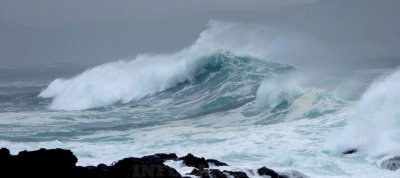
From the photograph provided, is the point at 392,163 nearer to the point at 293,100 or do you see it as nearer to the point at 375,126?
the point at 375,126

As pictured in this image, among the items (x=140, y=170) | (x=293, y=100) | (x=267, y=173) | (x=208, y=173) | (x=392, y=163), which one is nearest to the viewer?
(x=140, y=170)

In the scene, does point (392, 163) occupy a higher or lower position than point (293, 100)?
lower

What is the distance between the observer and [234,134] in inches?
659

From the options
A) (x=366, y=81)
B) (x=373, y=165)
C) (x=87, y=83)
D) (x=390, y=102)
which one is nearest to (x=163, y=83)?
(x=87, y=83)

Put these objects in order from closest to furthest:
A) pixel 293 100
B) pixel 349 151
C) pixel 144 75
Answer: pixel 349 151
pixel 293 100
pixel 144 75

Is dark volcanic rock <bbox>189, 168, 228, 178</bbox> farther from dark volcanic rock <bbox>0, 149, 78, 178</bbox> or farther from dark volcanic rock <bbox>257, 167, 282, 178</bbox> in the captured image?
dark volcanic rock <bbox>0, 149, 78, 178</bbox>

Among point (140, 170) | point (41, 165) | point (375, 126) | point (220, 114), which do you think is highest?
point (220, 114)

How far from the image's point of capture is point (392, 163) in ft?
38.8

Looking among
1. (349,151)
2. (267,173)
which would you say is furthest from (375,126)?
(267,173)

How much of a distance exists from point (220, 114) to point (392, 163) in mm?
10341

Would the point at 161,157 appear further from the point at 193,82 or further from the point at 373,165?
the point at 193,82

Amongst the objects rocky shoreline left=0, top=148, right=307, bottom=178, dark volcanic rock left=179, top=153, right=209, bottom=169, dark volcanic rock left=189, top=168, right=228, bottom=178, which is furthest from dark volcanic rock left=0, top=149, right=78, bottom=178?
dark volcanic rock left=179, top=153, right=209, bottom=169

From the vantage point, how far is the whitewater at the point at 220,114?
13648 millimetres

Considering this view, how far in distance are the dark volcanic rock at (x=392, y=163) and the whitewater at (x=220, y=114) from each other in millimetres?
143
